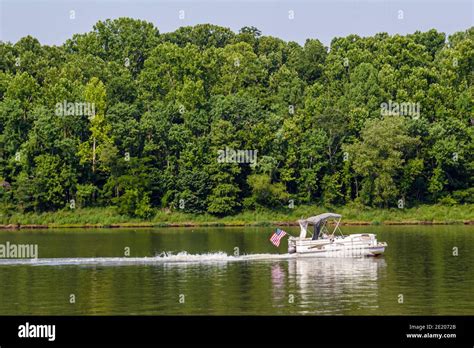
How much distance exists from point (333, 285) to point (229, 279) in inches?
312

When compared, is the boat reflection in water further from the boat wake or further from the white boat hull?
the boat wake

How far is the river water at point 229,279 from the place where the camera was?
2141 inches

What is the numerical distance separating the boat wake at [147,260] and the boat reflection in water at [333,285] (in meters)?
3.79

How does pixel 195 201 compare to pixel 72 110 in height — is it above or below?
below

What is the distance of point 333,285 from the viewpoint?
63.2 metres

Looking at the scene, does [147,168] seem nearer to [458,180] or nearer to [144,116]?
[144,116]

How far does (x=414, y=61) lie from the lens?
147625mm

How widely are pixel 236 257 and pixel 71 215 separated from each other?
2242 inches

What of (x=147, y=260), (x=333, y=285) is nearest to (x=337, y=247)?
(x=147, y=260)

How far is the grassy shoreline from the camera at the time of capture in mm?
125438

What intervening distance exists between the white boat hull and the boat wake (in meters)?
2.08
